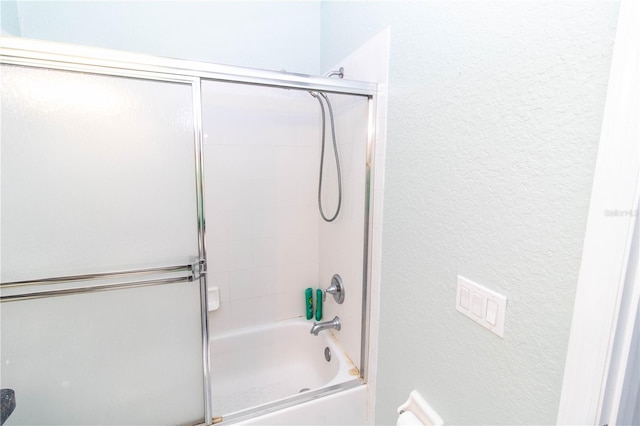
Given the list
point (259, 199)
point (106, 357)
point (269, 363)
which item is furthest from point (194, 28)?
point (269, 363)

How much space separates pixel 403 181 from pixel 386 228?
0.22m

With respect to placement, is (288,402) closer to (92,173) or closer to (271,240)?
(271,240)

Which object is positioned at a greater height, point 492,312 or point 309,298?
point 492,312

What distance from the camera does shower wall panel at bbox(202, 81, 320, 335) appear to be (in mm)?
1735

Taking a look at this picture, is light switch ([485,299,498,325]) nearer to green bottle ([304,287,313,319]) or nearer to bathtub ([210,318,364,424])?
bathtub ([210,318,364,424])

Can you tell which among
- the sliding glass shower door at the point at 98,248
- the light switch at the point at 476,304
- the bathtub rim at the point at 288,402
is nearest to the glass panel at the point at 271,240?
the bathtub rim at the point at 288,402

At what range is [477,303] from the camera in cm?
79

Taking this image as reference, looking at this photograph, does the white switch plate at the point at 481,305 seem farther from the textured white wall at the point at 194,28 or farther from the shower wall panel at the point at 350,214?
the textured white wall at the point at 194,28

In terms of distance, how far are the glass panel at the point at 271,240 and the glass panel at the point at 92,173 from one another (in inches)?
26.2

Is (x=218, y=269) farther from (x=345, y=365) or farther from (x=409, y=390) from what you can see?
(x=409, y=390)

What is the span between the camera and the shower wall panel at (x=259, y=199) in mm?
A: 1735

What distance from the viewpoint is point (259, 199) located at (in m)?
1.85

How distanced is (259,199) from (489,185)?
4.51 feet

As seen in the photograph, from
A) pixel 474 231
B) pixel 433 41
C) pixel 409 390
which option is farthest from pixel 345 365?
pixel 433 41
